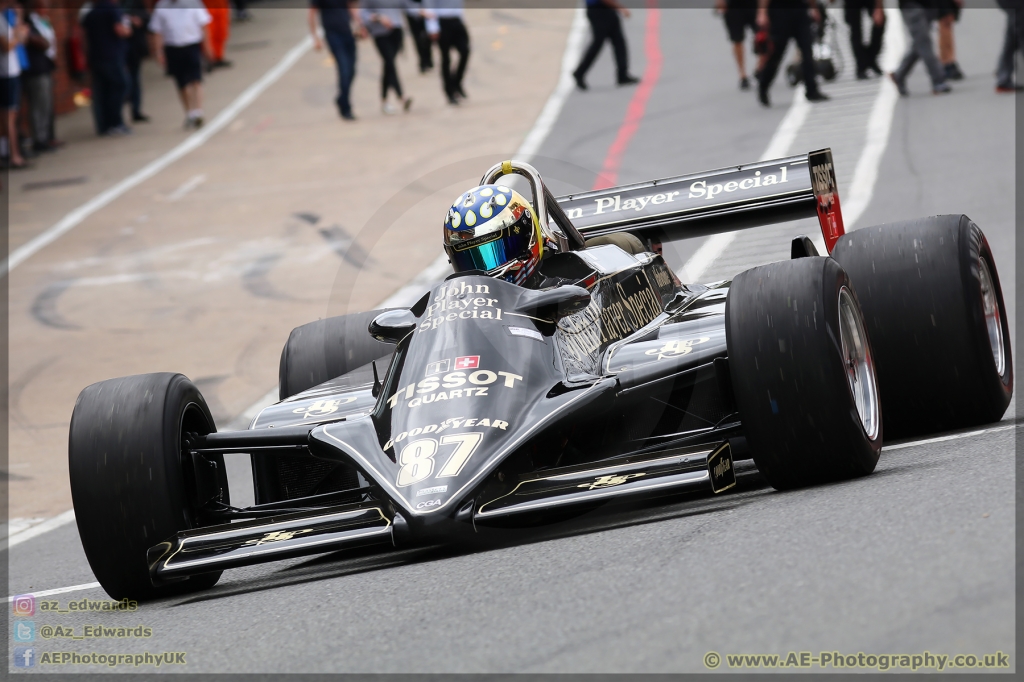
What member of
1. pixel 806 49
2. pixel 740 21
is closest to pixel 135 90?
pixel 740 21

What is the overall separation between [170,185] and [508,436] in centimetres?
1557

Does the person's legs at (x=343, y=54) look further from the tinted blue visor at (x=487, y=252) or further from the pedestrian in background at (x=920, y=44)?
the tinted blue visor at (x=487, y=252)

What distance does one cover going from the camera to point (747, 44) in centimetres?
2402

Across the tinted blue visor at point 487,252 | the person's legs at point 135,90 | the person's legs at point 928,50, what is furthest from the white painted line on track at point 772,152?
the person's legs at point 135,90

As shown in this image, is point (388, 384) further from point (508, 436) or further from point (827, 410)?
point (827, 410)

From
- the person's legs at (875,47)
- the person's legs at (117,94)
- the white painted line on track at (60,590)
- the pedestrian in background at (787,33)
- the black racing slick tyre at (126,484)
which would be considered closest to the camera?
the black racing slick tyre at (126,484)

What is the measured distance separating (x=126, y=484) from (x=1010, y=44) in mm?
13841

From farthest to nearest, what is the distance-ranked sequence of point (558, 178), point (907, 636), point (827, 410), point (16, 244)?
point (16, 244) < point (558, 178) < point (827, 410) < point (907, 636)

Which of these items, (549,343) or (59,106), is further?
(59,106)

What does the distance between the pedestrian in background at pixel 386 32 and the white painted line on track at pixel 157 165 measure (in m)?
3.37

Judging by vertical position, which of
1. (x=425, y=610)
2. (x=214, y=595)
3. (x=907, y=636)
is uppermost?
(x=907, y=636)

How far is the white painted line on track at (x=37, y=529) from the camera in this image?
27.3 ft

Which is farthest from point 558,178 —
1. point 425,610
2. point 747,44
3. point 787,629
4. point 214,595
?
point 747,44

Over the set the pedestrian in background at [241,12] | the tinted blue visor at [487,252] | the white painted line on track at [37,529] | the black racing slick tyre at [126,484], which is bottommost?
the white painted line on track at [37,529]
